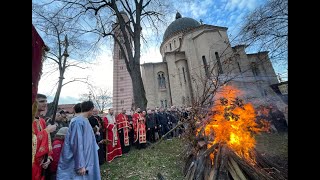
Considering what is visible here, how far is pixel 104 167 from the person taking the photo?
6770mm

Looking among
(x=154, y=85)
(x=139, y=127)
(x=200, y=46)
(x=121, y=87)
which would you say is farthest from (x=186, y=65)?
(x=139, y=127)

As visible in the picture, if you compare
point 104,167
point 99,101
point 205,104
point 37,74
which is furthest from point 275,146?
point 99,101

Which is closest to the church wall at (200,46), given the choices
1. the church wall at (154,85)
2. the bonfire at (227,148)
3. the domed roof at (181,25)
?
the church wall at (154,85)

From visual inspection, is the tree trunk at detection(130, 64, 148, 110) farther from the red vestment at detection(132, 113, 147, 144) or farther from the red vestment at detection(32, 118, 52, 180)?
the red vestment at detection(32, 118, 52, 180)

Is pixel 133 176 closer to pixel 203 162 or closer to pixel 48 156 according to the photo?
pixel 203 162

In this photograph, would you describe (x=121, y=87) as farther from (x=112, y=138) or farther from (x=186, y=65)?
(x=112, y=138)

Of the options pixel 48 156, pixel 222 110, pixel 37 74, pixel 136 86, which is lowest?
pixel 48 156

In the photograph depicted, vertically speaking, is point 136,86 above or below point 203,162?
Result: above

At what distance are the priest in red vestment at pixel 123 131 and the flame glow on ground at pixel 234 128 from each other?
4.67 meters

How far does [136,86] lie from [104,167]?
677 centimetres

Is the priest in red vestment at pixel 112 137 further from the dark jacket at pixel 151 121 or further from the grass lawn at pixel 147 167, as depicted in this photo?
the dark jacket at pixel 151 121

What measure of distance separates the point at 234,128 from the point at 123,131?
5828mm

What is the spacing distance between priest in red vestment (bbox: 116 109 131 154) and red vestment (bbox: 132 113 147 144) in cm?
73

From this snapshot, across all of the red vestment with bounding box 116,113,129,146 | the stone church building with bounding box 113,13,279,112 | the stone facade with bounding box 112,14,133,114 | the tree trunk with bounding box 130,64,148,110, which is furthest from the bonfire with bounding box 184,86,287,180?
the stone facade with bounding box 112,14,133,114
